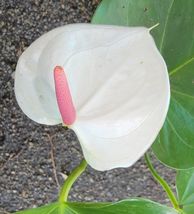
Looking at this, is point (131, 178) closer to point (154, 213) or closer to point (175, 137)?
point (175, 137)

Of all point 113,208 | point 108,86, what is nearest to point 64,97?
point 108,86

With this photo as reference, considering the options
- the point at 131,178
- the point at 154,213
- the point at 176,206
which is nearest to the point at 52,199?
the point at 131,178

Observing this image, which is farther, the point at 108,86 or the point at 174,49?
the point at 174,49

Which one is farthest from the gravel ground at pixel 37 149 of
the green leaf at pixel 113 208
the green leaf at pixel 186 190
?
the green leaf at pixel 113 208

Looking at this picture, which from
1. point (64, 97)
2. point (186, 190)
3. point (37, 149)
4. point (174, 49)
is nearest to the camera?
point (64, 97)

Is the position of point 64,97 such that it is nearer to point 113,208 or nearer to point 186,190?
point 113,208

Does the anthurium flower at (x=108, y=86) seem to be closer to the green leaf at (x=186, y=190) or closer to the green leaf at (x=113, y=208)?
the green leaf at (x=113, y=208)

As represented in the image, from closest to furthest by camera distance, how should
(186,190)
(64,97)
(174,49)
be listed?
1. (64,97)
2. (174,49)
3. (186,190)

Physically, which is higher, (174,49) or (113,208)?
(174,49)
